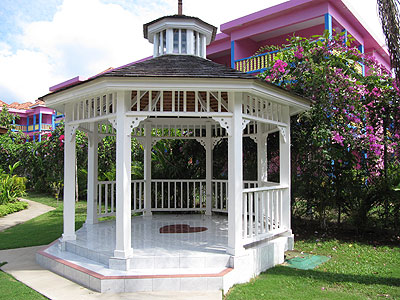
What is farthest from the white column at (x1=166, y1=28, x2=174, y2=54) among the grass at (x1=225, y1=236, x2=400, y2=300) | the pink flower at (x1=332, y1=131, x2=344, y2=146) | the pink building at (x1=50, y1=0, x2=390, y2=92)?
the pink building at (x1=50, y1=0, x2=390, y2=92)

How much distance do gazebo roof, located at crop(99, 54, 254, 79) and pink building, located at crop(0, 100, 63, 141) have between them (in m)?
28.5

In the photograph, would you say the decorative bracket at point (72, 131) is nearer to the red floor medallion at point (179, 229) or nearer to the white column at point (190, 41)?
the red floor medallion at point (179, 229)

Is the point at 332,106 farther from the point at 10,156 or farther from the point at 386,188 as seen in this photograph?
the point at 10,156

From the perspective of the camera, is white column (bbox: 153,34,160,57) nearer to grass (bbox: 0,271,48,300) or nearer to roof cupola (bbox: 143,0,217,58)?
Answer: roof cupola (bbox: 143,0,217,58)

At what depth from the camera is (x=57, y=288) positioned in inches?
181

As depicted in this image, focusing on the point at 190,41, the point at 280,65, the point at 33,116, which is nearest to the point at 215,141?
the point at 280,65

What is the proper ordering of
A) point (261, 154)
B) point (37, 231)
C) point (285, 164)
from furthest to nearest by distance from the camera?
point (37, 231) < point (261, 154) < point (285, 164)

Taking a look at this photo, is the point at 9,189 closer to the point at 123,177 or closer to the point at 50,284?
the point at 50,284

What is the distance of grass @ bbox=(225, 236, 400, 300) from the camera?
170 inches

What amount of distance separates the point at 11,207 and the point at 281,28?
12712 millimetres

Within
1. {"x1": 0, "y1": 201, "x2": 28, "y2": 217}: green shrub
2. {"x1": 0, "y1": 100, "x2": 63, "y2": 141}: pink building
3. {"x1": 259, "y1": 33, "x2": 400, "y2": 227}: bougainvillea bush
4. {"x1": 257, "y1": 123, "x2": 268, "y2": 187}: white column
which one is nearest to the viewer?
{"x1": 259, "y1": 33, "x2": 400, "y2": 227}: bougainvillea bush

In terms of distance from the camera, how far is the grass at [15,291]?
4.26 m

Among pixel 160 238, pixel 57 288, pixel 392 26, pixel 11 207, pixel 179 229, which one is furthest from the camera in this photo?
pixel 11 207

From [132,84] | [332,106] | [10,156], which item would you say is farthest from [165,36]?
[10,156]
